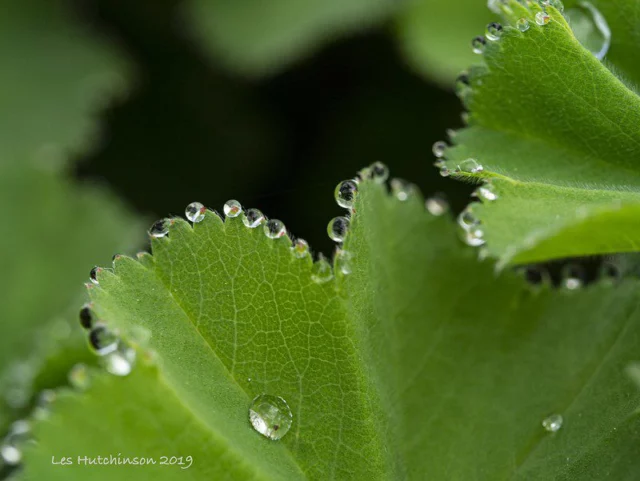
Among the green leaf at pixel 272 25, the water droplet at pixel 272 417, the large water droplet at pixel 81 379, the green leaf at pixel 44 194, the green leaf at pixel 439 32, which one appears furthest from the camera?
the green leaf at pixel 272 25

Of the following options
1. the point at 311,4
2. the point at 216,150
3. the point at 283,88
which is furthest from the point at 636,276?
the point at 216,150

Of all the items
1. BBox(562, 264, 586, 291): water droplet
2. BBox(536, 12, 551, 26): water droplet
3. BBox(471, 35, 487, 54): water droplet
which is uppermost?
BBox(536, 12, 551, 26): water droplet

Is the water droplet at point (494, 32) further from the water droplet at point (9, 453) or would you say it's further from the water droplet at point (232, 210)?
the water droplet at point (9, 453)

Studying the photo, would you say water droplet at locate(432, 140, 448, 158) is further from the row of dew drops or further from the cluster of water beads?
the cluster of water beads

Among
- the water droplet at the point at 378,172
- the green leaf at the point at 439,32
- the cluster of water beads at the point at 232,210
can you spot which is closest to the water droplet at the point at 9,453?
the cluster of water beads at the point at 232,210

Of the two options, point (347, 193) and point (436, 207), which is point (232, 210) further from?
point (436, 207)

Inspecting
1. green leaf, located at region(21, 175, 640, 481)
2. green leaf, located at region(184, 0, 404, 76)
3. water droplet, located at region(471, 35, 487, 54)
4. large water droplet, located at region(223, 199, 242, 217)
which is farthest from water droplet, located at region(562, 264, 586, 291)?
green leaf, located at region(184, 0, 404, 76)

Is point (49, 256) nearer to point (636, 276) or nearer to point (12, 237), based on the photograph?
point (12, 237)
